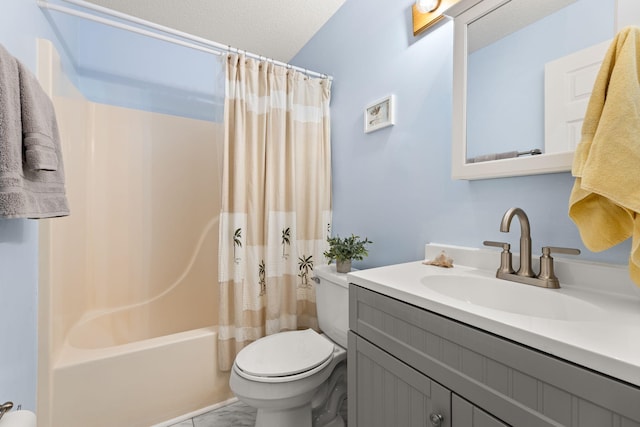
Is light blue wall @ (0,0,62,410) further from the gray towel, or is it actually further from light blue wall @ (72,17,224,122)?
light blue wall @ (72,17,224,122)

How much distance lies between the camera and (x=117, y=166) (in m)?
2.01

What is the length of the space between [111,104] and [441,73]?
7.17 feet

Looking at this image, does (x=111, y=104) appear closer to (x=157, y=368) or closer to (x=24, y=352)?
(x=24, y=352)

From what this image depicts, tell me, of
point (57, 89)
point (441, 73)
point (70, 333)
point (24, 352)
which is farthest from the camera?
point (70, 333)

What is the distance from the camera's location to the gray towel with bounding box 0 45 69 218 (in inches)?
Answer: 29.4

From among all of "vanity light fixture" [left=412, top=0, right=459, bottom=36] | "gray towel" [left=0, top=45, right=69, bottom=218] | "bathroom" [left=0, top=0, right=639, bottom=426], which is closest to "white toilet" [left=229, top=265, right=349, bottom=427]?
"bathroom" [left=0, top=0, right=639, bottom=426]

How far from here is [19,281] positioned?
1039 mm

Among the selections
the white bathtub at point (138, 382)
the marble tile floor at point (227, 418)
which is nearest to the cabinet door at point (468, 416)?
the marble tile floor at point (227, 418)

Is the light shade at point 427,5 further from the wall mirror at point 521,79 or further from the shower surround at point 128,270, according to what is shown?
the shower surround at point 128,270

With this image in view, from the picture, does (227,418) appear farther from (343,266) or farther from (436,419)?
(436,419)

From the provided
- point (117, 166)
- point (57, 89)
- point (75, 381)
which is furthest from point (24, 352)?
point (117, 166)

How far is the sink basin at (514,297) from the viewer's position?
2.31 feet

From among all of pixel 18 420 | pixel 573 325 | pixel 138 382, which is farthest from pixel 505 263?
pixel 138 382

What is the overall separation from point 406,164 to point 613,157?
2.59 feet
